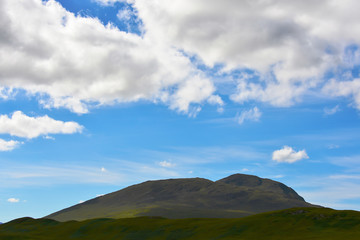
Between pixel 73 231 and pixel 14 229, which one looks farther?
pixel 14 229

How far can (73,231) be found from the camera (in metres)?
114

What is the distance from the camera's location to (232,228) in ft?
301

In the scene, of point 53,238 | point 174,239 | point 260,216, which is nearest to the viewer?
point 174,239

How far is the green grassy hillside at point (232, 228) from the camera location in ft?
265

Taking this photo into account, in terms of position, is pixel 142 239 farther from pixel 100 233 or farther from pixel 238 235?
pixel 238 235

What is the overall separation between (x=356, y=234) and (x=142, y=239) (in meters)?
51.8

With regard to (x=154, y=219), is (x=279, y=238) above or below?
below

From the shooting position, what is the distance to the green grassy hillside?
265 feet

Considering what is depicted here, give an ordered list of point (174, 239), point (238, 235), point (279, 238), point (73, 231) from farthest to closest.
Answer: point (73, 231)
point (174, 239)
point (238, 235)
point (279, 238)

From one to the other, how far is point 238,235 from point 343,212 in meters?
26.9

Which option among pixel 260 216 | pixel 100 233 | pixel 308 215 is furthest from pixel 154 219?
pixel 308 215

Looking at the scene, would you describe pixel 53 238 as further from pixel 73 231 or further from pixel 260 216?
pixel 260 216

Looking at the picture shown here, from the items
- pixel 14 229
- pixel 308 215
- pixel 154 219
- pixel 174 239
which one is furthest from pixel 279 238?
pixel 14 229

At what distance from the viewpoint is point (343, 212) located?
90.2 metres
